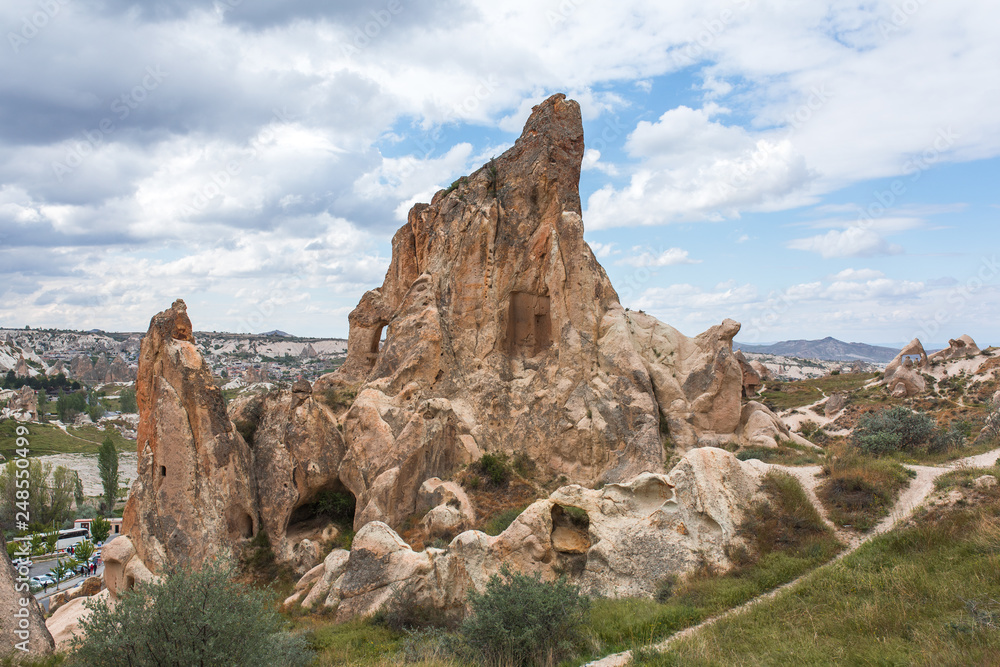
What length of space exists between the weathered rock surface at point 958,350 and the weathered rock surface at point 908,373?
1.51m

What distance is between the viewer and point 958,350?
187ft

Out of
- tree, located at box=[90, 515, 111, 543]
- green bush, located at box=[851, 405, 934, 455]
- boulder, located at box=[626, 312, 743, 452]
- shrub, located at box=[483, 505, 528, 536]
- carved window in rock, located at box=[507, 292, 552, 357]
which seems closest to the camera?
green bush, located at box=[851, 405, 934, 455]

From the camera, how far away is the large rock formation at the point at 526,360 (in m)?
22.4

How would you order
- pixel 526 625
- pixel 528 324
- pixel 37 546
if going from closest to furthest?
pixel 526 625 → pixel 528 324 → pixel 37 546

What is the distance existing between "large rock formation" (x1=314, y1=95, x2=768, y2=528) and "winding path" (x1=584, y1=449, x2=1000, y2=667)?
8451 mm

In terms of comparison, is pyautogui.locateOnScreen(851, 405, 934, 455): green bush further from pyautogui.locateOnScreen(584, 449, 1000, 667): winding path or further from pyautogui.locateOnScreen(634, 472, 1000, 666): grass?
pyautogui.locateOnScreen(634, 472, 1000, 666): grass

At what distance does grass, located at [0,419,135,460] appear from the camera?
235 feet

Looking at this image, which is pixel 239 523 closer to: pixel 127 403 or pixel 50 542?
pixel 50 542

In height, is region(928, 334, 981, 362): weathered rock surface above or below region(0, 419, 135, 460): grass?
above

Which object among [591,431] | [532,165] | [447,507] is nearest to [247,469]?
[447,507]

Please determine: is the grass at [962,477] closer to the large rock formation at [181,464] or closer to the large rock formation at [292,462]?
the large rock formation at [292,462]

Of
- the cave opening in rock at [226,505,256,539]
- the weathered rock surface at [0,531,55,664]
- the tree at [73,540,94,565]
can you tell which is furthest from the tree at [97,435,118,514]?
the weathered rock surface at [0,531,55,664]

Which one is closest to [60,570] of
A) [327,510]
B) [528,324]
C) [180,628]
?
[327,510]

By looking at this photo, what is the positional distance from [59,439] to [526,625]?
10181cm
